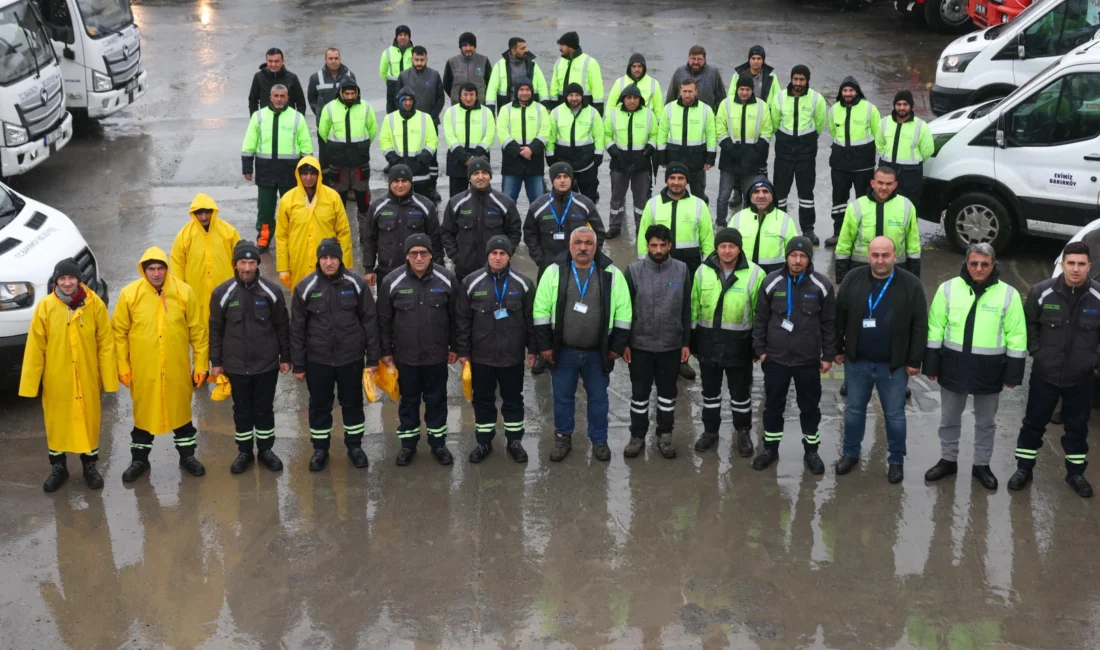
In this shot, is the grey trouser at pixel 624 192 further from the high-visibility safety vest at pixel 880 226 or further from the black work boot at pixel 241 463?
the black work boot at pixel 241 463

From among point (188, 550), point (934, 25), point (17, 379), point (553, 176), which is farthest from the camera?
point (934, 25)

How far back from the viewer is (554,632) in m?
6.68

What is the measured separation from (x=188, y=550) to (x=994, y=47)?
1113 cm

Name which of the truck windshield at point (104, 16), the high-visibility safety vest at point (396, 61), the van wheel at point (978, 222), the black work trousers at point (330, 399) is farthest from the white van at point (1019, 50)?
the truck windshield at point (104, 16)

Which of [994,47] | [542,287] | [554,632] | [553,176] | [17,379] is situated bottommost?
[554,632]

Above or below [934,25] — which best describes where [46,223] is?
below

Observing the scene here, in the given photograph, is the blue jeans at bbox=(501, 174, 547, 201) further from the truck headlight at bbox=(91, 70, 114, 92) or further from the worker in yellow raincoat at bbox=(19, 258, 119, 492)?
the truck headlight at bbox=(91, 70, 114, 92)

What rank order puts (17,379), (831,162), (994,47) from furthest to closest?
(994,47), (831,162), (17,379)

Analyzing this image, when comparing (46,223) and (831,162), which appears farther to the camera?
(831,162)

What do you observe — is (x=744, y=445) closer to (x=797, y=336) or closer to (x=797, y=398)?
(x=797, y=398)

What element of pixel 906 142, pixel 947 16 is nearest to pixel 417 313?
pixel 906 142

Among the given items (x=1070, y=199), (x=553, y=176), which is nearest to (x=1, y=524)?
(x=553, y=176)

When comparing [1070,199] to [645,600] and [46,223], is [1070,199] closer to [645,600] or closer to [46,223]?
[645,600]

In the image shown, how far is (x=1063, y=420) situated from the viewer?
809 cm
